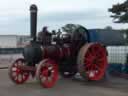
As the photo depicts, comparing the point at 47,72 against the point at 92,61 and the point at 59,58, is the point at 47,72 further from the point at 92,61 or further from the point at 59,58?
the point at 92,61

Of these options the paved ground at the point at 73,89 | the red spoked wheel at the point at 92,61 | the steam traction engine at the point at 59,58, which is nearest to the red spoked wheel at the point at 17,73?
the steam traction engine at the point at 59,58

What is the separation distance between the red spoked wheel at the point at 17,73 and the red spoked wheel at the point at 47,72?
4.98 feet

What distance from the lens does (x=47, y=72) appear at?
38.9 feet

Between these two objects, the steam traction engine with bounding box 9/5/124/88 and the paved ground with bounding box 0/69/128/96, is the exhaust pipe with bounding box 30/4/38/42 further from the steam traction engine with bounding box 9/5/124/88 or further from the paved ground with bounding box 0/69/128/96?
the paved ground with bounding box 0/69/128/96

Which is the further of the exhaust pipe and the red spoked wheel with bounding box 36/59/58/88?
the exhaust pipe

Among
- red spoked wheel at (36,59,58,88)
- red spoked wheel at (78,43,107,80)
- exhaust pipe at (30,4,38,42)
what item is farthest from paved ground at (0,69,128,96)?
exhaust pipe at (30,4,38,42)

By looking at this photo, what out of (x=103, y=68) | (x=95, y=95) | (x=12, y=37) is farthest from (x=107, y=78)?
(x=12, y=37)

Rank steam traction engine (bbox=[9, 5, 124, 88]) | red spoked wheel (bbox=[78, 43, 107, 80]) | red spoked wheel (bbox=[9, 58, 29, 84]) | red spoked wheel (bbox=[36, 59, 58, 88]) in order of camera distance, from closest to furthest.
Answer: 1. red spoked wheel (bbox=[36, 59, 58, 88])
2. steam traction engine (bbox=[9, 5, 124, 88])
3. red spoked wheel (bbox=[78, 43, 107, 80])
4. red spoked wheel (bbox=[9, 58, 29, 84])

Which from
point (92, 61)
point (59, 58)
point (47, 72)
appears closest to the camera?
point (47, 72)

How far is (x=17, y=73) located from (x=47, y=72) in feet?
5.47

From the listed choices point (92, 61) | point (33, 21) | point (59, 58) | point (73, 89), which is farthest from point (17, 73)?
point (92, 61)

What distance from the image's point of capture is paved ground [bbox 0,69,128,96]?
34.9 ft

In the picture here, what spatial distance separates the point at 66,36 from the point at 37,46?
149cm

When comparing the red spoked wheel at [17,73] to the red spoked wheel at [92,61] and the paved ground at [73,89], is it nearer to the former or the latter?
the paved ground at [73,89]
